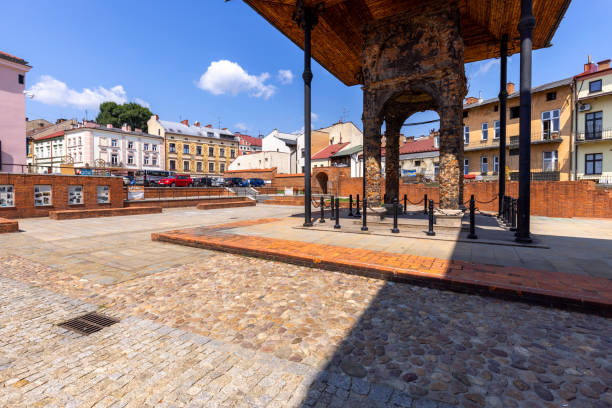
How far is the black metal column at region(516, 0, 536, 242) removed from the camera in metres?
6.96

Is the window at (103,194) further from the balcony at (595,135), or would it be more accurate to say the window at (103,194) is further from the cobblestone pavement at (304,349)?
the balcony at (595,135)

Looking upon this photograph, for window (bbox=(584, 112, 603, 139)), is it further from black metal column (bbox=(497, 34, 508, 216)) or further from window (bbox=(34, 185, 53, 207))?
window (bbox=(34, 185, 53, 207))

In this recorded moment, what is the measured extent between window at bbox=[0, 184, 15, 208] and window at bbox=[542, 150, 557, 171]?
1676 inches

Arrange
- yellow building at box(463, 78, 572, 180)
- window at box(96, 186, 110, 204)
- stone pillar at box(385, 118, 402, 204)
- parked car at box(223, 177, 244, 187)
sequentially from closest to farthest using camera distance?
stone pillar at box(385, 118, 402, 204)
window at box(96, 186, 110, 204)
yellow building at box(463, 78, 572, 180)
parked car at box(223, 177, 244, 187)

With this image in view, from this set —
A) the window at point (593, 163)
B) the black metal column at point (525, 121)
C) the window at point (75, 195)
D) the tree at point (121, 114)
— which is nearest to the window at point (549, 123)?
the window at point (593, 163)

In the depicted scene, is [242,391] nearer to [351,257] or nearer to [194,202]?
[351,257]

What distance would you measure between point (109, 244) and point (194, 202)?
17.1m

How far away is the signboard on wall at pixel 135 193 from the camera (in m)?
21.0

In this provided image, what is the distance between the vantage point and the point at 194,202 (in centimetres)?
2483

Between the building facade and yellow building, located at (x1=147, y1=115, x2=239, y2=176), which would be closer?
the building facade

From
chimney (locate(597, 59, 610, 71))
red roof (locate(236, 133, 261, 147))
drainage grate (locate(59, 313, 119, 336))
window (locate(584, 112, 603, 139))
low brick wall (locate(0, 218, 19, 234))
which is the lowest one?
drainage grate (locate(59, 313, 119, 336))

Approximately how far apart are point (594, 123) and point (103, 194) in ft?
138

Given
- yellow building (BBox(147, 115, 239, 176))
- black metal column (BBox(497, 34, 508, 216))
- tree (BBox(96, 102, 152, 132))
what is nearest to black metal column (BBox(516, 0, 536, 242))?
black metal column (BBox(497, 34, 508, 216))

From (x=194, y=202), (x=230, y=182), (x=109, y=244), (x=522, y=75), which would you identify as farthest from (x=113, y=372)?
(x=230, y=182)
